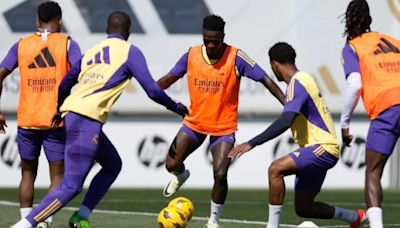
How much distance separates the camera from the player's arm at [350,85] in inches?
468

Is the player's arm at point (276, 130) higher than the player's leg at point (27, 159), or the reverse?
the player's arm at point (276, 130)

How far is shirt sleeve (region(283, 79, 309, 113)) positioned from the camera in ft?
39.8

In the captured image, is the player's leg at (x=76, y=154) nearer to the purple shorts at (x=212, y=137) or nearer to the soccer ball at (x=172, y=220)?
the soccer ball at (x=172, y=220)

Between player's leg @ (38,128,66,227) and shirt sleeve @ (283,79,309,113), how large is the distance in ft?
8.04

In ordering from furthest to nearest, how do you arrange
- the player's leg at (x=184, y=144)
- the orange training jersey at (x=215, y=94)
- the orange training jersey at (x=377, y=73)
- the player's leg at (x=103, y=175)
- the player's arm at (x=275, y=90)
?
1. the player's leg at (x=184, y=144)
2. the orange training jersey at (x=215, y=94)
3. the player's arm at (x=275, y=90)
4. the player's leg at (x=103, y=175)
5. the orange training jersey at (x=377, y=73)

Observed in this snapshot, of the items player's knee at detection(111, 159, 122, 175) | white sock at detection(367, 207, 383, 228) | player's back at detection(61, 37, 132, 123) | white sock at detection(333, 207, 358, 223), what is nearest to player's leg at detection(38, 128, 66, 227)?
player's knee at detection(111, 159, 122, 175)

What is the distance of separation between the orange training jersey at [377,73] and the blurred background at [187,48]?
1212cm

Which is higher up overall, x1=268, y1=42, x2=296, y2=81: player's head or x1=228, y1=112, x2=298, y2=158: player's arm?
x1=268, y1=42, x2=296, y2=81: player's head

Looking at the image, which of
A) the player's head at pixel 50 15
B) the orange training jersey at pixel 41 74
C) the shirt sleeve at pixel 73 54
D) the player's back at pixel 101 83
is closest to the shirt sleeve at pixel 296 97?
the player's back at pixel 101 83

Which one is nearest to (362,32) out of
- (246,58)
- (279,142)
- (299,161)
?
(299,161)

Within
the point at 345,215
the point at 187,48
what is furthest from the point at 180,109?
the point at 187,48

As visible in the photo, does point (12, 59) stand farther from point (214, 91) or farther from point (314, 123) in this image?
point (314, 123)

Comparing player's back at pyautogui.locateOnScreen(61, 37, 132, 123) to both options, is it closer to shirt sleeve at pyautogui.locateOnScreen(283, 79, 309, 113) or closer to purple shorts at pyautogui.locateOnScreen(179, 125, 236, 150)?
shirt sleeve at pyautogui.locateOnScreen(283, 79, 309, 113)

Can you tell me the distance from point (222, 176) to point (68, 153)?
273 centimetres
